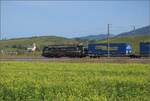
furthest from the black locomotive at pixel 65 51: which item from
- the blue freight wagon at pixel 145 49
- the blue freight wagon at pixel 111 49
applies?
the blue freight wagon at pixel 145 49

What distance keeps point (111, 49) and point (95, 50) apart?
3.06 meters

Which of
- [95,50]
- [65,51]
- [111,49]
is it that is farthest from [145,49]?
[65,51]

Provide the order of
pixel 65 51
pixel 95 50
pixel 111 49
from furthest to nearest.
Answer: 1. pixel 95 50
2. pixel 111 49
3. pixel 65 51

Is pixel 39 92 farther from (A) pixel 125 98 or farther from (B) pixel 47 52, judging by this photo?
(B) pixel 47 52

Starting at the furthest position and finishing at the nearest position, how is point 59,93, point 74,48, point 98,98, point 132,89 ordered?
point 74,48
point 132,89
point 59,93
point 98,98

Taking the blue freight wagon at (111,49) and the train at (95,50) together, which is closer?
the train at (95,50)

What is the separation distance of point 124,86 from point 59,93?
3887mm

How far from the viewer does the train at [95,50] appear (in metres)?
80.9

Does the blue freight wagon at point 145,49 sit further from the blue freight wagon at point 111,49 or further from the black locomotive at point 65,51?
the black locomotive at point 65,51

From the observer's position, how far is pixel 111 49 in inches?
3292

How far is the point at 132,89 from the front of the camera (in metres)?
17.7

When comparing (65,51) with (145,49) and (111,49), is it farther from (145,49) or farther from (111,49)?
(145,49)

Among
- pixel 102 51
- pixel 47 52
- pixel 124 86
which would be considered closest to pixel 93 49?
pixel 102 51

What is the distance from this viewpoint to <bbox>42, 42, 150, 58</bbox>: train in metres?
80.9
